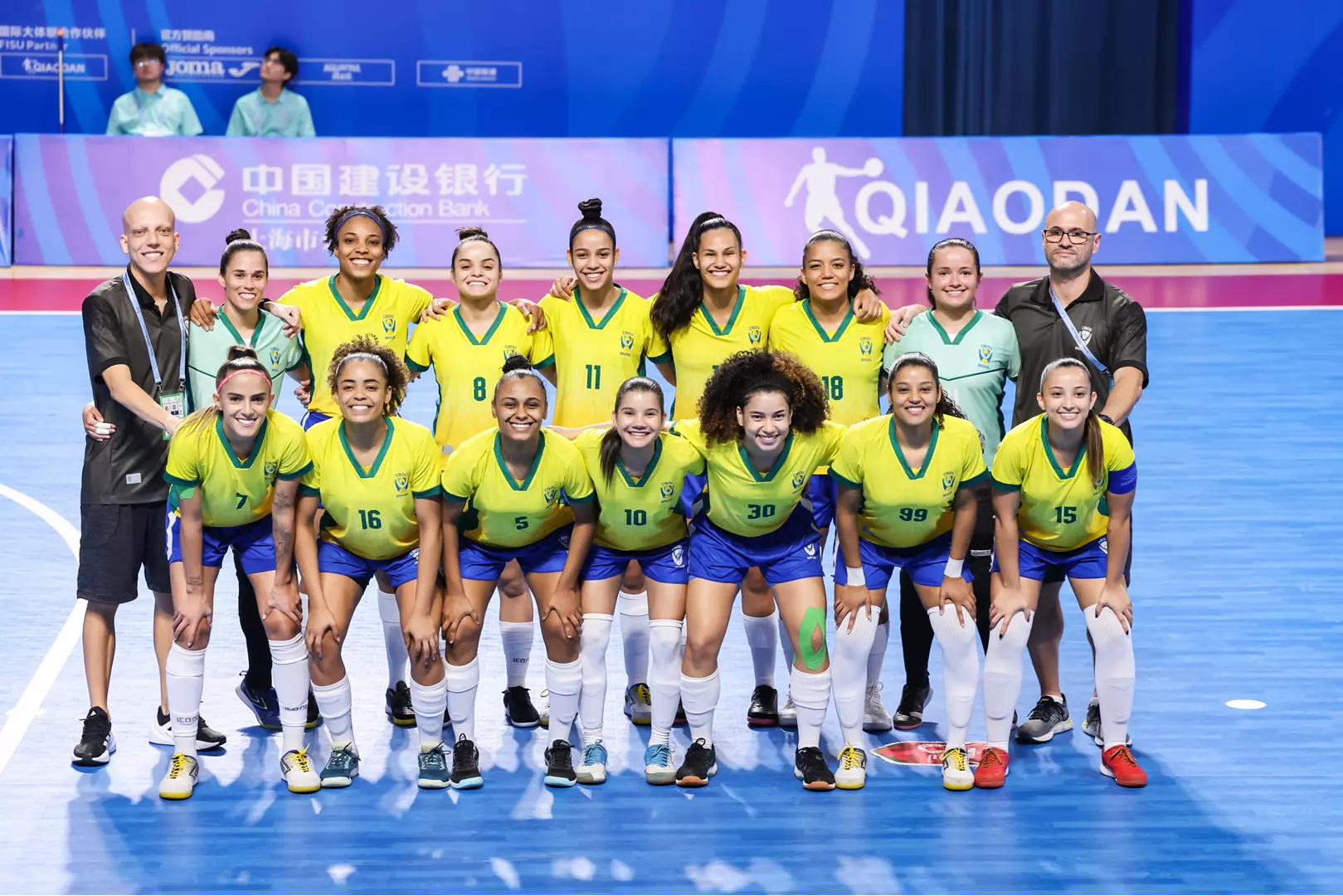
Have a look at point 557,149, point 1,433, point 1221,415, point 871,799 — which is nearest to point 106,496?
point 871,799

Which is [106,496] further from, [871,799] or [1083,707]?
[1083,707]

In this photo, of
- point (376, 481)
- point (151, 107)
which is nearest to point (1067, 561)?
point (376, 481)

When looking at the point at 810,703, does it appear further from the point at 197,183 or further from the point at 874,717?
the point at 197,183

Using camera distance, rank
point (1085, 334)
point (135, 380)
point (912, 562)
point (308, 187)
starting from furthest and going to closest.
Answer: point (308, 187)
point (1085, 334)
point (135, 380)
point (912, 562)

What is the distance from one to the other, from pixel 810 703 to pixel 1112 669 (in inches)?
43.5

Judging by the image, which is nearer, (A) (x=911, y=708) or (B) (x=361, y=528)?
(B) (x=361, y=528)

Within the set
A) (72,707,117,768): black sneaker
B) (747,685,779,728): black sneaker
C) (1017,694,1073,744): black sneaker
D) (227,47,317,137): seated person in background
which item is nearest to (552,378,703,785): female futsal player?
(747,685,779,728): black sneaker

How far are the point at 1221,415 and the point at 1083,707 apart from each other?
558cm

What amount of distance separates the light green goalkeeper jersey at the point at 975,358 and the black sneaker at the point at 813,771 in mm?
1303

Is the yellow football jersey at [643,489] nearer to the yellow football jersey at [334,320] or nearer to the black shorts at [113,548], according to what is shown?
the yellow football jersey at [334,320]

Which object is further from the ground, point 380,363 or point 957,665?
point 380,363

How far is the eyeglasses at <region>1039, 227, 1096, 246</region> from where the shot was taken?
623 cm

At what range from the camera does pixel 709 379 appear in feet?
19.6

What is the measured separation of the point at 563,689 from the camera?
5.94m
